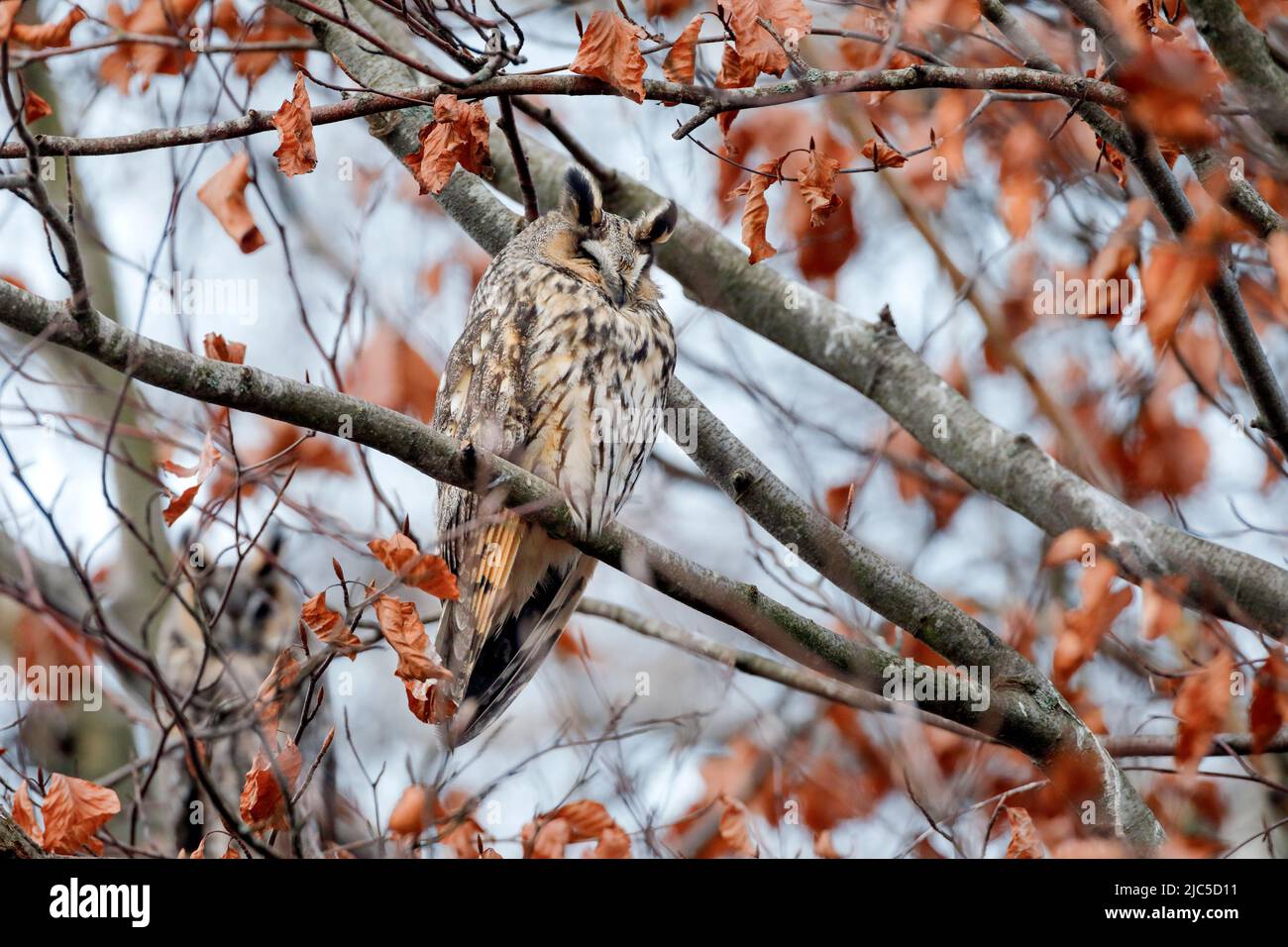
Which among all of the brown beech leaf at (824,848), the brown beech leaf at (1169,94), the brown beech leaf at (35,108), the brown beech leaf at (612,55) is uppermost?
the brown beech leaf at (35,108)

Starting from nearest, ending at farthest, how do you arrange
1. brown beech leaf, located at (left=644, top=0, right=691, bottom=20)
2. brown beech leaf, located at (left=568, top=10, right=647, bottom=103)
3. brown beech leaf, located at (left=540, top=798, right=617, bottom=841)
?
brown beech leaf, located at (left=568, top=10, right=647, bottom=103) → brown beech leaf, located at (left=540, top=798, right=617, bottom=841) → brown beech leaf, located at (left=644, top=0, right=691, bottom=20)

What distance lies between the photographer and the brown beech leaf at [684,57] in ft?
9.12

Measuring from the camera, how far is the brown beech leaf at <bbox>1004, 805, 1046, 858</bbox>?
302cm

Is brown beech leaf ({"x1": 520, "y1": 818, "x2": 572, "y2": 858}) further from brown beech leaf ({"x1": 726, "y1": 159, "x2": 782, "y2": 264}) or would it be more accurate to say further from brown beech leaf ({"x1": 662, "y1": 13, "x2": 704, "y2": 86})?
brown beech leaf ({"x1": 662, "y1": 13, "x2": 704, "y2": 86})

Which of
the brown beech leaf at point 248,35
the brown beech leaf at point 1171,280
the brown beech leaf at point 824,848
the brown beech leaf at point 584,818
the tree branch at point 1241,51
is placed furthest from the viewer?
the brown beech leaf at point 248,35

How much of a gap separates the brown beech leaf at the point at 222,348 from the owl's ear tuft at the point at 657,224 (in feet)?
4.94

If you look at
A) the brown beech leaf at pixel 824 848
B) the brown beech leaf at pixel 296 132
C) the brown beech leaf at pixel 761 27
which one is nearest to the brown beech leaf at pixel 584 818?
the brown beech leaf at pixel 824 848

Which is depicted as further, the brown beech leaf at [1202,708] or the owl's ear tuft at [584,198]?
the owl's ear tuft at [584,198]

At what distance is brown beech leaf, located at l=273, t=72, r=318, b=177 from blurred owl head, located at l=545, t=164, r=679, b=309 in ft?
4.15

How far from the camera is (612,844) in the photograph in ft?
10.4

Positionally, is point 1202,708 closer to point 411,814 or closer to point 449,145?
point 411,814

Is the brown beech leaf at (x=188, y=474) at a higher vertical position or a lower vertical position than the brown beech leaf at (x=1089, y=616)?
higher

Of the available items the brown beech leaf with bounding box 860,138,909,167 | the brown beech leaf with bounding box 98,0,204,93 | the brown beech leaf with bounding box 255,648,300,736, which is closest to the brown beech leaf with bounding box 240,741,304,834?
the brown beech leaf with bounding box 255,648,300,736

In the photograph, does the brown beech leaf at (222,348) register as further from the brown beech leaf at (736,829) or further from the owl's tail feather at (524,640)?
the brown beech leaf at (736,829)
